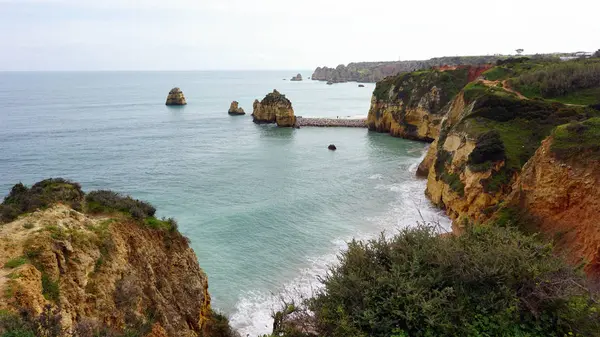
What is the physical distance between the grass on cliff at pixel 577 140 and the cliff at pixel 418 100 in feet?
131

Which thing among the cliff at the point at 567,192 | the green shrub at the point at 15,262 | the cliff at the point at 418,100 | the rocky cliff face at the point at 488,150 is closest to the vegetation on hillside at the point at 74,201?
the green shrub at the point at 15,262

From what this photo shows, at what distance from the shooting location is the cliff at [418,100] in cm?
6219

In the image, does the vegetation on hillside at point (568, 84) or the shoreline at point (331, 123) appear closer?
the vegetation on hillside at point (568, 84)

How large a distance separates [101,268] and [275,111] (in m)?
71.6

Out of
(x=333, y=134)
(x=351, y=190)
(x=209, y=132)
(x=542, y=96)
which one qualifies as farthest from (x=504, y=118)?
(x=209, y=132)

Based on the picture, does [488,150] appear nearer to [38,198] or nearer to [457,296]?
[457,296]

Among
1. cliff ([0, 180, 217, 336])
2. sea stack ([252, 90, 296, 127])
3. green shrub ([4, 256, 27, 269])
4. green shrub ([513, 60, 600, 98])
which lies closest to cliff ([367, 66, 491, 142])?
sea stack ([252, 90, 296, 127])

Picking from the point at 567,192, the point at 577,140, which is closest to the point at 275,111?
the point at 577,140

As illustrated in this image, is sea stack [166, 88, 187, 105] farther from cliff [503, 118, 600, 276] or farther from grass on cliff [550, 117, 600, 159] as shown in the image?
grass on cliff [550, 117, 600, 159]

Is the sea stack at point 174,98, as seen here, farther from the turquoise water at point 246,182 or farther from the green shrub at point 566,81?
the green shrub at point 566,81

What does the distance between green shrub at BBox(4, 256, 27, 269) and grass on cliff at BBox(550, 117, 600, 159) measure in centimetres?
2276

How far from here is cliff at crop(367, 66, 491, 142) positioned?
62188 millimetres

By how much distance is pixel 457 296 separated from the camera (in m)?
8.77

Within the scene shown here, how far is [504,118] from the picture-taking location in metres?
29.1
